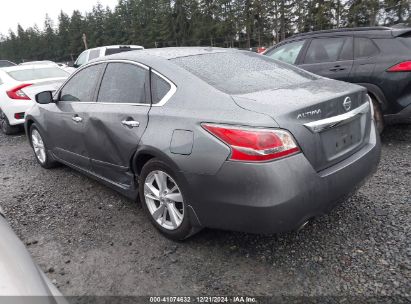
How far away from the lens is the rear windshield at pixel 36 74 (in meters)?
7.40

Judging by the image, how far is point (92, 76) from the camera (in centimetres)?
375

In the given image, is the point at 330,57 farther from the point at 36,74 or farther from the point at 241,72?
the point at 36,74

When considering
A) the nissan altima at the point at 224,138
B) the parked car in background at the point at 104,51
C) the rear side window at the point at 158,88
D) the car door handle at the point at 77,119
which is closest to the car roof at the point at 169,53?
the nissan altima at the point at 224,138

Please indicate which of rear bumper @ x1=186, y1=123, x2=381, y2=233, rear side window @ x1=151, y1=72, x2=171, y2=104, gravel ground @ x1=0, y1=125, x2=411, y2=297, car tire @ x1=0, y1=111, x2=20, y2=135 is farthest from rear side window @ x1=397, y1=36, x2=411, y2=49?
car tire @ x1=0, y1=111, x2=20, y2=135

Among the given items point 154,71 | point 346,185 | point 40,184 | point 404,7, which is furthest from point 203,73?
point 404,7

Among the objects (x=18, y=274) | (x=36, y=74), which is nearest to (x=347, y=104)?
(x=18, y=274)

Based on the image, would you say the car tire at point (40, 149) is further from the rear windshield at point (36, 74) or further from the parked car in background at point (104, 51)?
the parked car in background at point (104, 51)

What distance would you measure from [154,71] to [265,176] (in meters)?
1.38

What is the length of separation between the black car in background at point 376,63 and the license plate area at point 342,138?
2.16 metres

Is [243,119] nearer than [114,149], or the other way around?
[243,119]

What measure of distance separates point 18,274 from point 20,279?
0.03 meters

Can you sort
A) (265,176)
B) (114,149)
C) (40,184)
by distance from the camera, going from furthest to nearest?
(40,184), (114,149), (265,176)

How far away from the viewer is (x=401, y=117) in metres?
4.60

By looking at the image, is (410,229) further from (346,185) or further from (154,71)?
(154,71)
